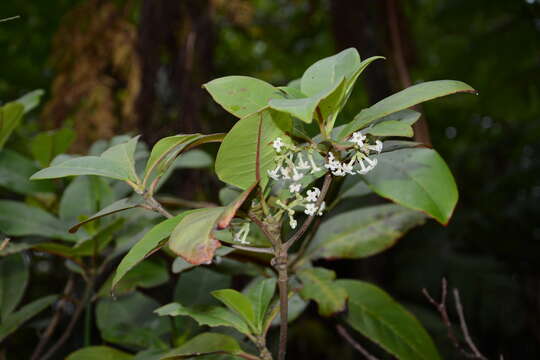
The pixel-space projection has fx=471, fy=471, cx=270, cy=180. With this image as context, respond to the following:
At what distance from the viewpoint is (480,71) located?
7.91 feet

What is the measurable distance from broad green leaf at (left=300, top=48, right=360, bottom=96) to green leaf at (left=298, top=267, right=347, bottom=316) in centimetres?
31

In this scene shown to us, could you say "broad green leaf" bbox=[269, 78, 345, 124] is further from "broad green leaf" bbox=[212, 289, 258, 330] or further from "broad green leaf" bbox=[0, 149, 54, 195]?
"broad green leaf" bbox=[0, 149, 54, 195]

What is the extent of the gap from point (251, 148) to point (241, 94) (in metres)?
0.06

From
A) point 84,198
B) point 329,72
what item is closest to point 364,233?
point 329,72

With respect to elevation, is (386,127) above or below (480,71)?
above

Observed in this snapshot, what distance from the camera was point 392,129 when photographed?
1.41 feet

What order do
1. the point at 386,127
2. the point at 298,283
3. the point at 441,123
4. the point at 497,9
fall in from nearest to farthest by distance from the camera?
the point at 386,127
the point at 298,283
the point at 497,9
the point at 441,123

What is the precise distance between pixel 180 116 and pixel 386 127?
82 cm

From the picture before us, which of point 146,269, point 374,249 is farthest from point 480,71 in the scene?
point 146,269

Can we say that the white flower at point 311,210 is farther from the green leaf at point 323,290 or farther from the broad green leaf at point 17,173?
the broad green leaf at point 17,173

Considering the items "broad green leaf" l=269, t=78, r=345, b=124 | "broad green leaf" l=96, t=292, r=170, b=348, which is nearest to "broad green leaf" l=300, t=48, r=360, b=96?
"broad green leaf" l=269, t=78, r=345, b=124

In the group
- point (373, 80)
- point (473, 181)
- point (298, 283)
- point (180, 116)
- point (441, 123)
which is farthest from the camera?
point (473, 181)

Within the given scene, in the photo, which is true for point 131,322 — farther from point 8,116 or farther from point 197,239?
point 197,239

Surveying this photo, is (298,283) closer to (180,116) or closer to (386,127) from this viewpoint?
(386,127)
